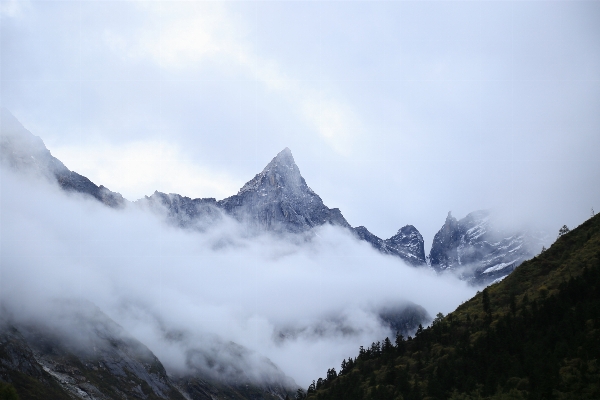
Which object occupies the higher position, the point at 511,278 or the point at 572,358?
the point at 511,278

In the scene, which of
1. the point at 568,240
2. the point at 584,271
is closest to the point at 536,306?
the point at 584,271

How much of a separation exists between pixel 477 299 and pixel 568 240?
115 feet

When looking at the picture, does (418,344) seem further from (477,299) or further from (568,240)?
(568,240)

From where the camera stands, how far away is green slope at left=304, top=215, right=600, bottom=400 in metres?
112

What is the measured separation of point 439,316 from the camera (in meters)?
186

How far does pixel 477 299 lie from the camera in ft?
591

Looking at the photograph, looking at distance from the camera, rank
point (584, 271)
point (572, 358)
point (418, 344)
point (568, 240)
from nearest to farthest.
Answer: point (572, 358) < point (584, 271) < point (418, 344) < point (568, 240)

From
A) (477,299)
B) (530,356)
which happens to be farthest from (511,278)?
(530,356)

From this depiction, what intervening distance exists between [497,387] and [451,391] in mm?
11964

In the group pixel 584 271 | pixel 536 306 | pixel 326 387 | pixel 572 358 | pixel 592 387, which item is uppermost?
pixel 584 271

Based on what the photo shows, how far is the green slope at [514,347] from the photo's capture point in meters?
112

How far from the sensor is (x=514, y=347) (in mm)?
128125

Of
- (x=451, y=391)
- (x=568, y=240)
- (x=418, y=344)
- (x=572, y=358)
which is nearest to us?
(x=572, y=358)

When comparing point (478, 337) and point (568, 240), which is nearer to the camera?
point (478, 337)
